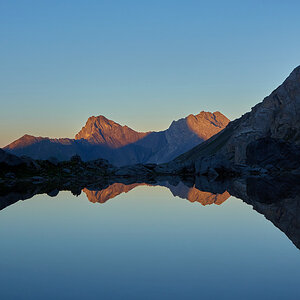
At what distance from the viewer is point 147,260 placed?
14.2 metres

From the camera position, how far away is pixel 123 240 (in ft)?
59.7

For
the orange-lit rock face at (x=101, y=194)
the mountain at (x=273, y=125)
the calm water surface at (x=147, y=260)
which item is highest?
the mountain at (x=273, y=125)

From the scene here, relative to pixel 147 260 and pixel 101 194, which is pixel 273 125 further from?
pixel 147 260

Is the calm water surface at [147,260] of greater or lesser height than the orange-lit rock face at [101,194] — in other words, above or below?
below

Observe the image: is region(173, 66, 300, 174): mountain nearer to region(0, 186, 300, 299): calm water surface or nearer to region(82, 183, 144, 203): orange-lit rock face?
region(82, 183, 144, 203): orange-lit rock face

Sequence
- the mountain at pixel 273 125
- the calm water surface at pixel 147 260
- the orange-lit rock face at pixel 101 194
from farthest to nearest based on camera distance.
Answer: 1. the mountain at pixel 273 125
2. the orange-lit rock face at pixel 101 194
3. the calm water surface at pixel 147 260

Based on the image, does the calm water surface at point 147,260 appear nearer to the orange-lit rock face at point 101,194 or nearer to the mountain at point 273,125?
the orange-lit rock face at point 101,194

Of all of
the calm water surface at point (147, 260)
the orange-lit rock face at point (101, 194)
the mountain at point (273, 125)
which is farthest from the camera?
the mountain at point (273, 125)

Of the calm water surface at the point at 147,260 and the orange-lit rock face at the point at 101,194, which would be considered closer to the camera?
the calm water surface at the point at 147,260

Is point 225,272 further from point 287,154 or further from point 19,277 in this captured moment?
point 287,154

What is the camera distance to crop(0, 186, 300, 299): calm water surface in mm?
11062

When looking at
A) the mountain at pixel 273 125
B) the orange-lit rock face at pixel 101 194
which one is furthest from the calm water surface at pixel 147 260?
the mountain at pixel 273 125

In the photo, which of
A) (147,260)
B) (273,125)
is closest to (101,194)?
(147,260)

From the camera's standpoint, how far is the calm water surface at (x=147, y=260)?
11.1 m
